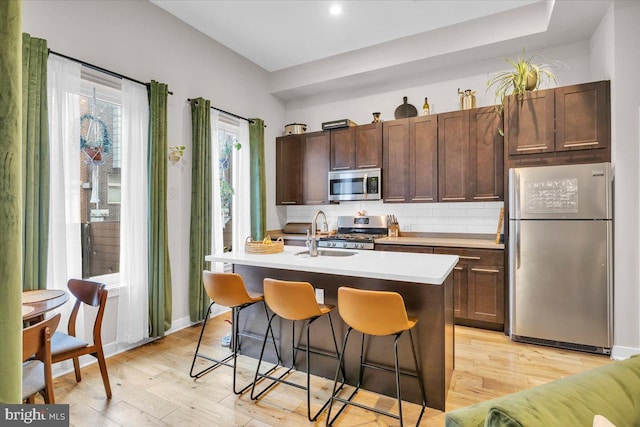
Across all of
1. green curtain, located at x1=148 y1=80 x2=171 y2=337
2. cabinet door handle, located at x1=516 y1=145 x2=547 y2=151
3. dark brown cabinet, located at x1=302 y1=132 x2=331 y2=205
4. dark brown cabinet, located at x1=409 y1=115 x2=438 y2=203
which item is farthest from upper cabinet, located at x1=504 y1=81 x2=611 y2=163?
green curtain, located at x1=148 y1=80 x2=171 y2=337

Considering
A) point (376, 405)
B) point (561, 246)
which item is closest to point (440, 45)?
point (561, 246)

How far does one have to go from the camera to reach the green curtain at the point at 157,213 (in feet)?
10.5

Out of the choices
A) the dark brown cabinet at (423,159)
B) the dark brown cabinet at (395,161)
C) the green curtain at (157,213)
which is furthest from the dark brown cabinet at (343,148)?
the green curtain at (157,213)

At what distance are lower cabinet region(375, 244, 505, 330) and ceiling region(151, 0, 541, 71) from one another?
2.58 meters

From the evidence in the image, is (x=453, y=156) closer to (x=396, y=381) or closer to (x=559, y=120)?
(x=559, y=120)

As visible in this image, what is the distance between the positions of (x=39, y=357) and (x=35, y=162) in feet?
4.71

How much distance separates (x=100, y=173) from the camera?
117 inches

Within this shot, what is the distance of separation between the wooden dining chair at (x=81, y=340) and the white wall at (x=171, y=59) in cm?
60

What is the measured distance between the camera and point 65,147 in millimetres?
2590

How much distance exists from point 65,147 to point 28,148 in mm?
322

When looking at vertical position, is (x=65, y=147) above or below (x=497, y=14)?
below

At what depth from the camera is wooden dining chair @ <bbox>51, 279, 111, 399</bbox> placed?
2045mm

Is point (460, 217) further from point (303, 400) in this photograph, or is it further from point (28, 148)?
point (28, 148)

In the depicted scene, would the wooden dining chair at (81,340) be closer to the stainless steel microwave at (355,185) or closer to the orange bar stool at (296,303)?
the orange bar stool at (296,303)
